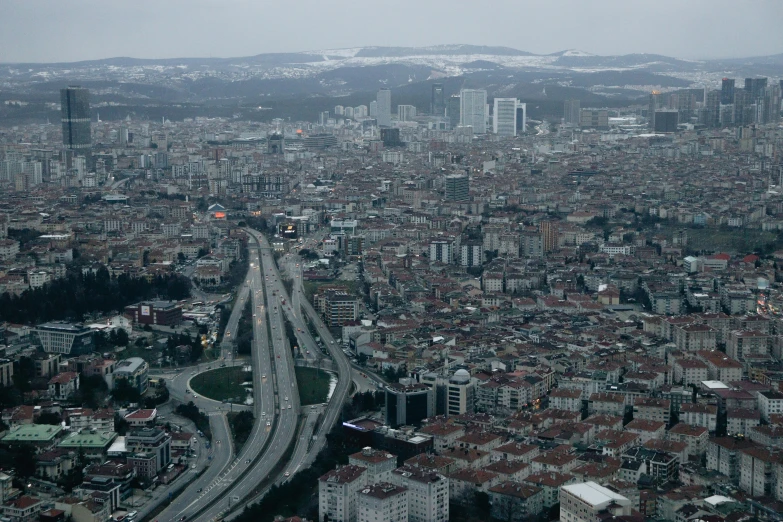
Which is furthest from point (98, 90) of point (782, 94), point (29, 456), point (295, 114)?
point (29, 456)

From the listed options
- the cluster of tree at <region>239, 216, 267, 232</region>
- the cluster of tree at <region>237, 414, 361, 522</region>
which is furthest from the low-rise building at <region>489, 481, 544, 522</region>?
the cluster of tree at <region>239, 216, 267, 232</region>

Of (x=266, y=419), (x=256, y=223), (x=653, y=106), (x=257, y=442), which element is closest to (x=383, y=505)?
(x=257, y=442)

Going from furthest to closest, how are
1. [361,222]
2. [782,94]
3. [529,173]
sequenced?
[782,94] < [529,173] < [361,222]

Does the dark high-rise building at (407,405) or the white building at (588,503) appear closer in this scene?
the white building at (588,503)

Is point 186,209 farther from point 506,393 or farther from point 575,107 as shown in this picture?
point 575,107

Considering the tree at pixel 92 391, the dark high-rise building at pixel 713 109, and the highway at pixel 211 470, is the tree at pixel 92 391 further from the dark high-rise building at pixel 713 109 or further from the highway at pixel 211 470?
the dark high-rise building at pixel 713 109

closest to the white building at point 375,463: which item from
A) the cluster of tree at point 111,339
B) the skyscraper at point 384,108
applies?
the cluster of tree at point 111,339
